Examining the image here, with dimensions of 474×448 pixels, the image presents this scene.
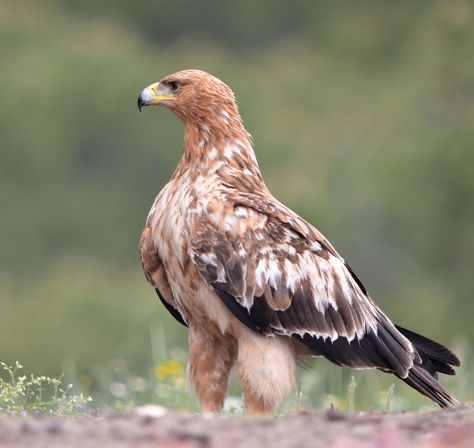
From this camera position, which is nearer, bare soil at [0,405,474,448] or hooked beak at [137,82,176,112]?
bare soil at [0,405,474,448]

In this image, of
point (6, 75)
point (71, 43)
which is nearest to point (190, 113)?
point (6, 75)

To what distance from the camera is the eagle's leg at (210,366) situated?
25.3 feet

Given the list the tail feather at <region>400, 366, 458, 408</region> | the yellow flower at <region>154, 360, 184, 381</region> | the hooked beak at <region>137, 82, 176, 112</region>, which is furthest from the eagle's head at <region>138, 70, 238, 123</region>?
the tail feather at <region>400, 366, 458, 408</region>

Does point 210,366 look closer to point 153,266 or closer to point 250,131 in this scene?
point 153,266

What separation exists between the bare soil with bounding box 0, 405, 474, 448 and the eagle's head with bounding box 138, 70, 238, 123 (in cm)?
261

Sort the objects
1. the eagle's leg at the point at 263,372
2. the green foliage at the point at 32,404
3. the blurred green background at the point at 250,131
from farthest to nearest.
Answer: the blurred green background at the point at 250,131, the eagle's leg at the point at 263,372, the green foliage at the point at 32,404

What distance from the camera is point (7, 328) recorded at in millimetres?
26891

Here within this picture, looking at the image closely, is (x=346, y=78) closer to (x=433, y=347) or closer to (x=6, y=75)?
(x=6, y=75)

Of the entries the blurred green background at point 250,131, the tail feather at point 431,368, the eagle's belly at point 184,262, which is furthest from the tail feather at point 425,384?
the blurred green background at point 250,131

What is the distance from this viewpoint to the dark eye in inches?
321

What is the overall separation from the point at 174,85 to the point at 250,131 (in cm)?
2338

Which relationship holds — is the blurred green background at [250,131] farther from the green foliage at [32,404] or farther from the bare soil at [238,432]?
the bare soil at [238,432]

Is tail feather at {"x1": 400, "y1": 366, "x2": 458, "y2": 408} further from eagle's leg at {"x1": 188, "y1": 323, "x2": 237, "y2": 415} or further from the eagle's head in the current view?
the eagle's head

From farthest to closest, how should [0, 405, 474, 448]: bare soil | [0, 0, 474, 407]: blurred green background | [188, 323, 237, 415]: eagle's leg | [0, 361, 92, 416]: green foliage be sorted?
[0, 0, 474, 407]: blurred green background
[188, 323, 237, 415]: eagle's leg
[0, 361, 92, 416]: green foliage
[0, 405, 474, 448]: bare soil
